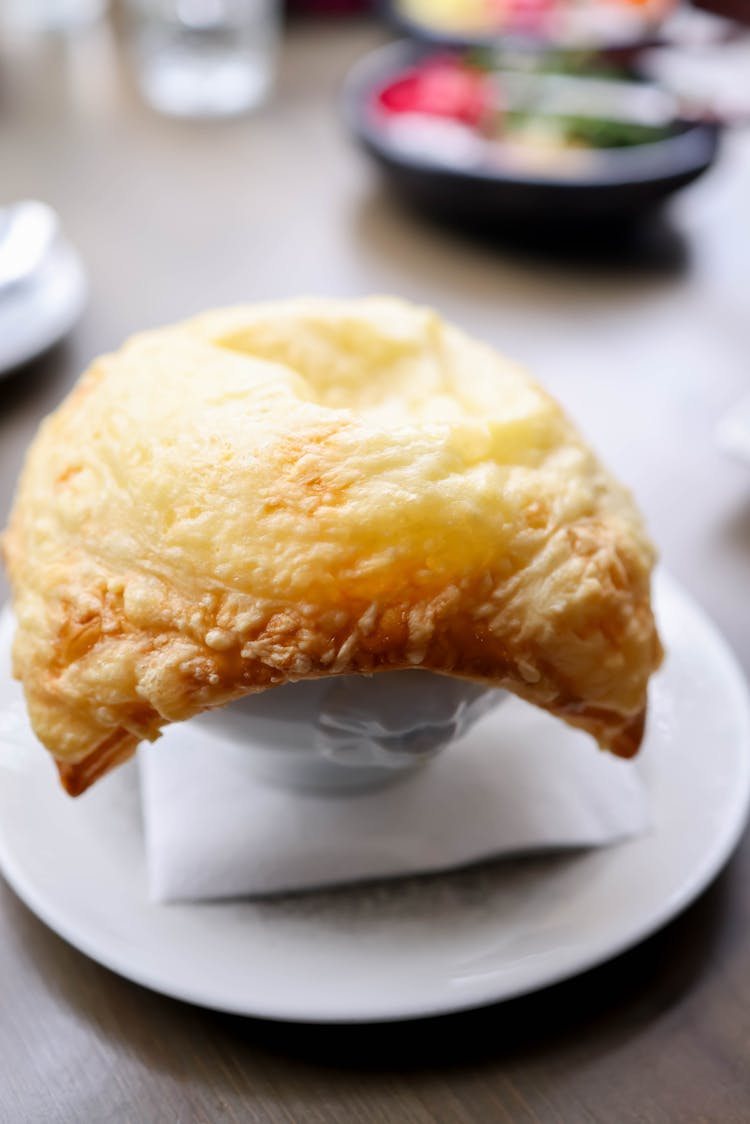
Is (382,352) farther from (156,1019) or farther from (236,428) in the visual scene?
(156,1019)

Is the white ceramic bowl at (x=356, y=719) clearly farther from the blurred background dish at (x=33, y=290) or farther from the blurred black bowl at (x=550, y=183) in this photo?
the blurred black bowl at (x=550, y=183)

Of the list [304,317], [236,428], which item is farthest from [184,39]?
[236,428]

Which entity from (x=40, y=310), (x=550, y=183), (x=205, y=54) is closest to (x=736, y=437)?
(x=550, y=183)

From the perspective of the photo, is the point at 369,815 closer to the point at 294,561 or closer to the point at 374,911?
the point at 374,911

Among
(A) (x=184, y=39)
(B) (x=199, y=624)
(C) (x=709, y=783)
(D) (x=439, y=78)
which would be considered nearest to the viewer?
(B) (x=199, y=624)

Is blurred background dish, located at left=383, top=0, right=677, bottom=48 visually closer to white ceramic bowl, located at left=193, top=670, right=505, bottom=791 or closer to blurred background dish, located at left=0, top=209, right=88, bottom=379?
blurred background dish, located at left=0, top=209, right=88, bottom=379

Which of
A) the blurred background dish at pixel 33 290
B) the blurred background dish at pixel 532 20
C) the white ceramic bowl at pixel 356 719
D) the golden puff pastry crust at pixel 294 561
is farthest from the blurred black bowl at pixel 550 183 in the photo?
the white ceramic bowl at pixel 356 719
